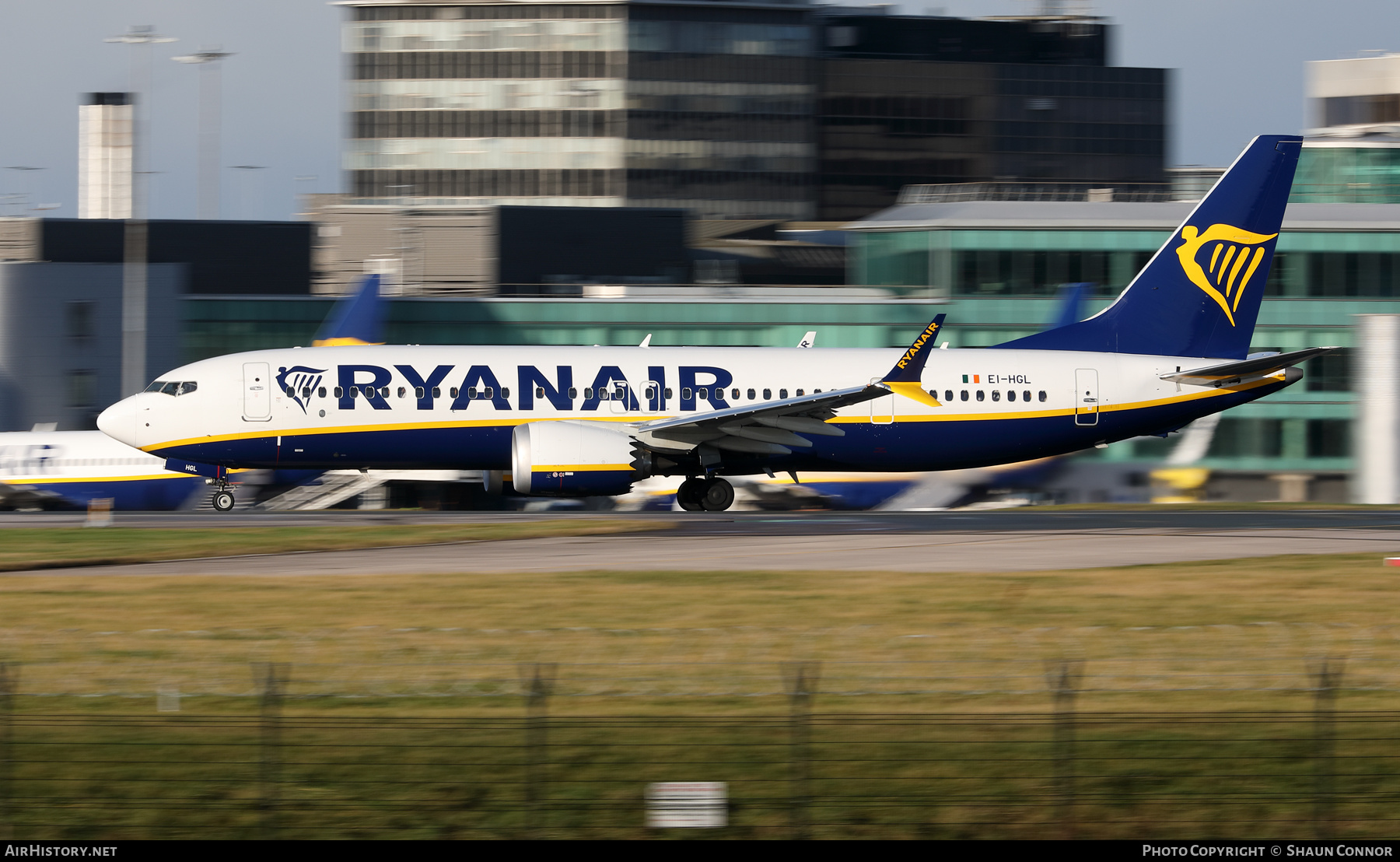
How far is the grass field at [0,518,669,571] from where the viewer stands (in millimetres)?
25141

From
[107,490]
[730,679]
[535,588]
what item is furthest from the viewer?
[107,490]

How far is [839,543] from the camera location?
27797 mm

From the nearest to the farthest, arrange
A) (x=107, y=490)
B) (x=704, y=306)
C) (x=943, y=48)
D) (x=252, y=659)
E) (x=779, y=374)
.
A: 1. (x=252, y=659)
2. (x=779, y=374)
3. (x=107, y=490)
4. (x=704, y=306)
5. (x=943, y=48)

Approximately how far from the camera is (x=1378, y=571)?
24078mm

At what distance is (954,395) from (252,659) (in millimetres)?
23737

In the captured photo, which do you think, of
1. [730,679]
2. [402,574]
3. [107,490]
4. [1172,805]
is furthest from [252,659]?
[107,490]

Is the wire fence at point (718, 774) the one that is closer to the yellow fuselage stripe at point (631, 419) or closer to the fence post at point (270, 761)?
the fence post at point (270, 761)

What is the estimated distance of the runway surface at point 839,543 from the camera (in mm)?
24000

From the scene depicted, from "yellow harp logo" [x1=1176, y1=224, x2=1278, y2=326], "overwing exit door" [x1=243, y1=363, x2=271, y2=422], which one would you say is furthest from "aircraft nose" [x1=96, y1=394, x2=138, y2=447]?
"yellow harp logo" [x1=1176, y1=224, x2=1278, y2=326]

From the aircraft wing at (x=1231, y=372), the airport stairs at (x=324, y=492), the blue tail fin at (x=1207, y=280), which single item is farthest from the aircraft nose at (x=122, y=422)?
the aircraft wing at (x=1231, y=372)

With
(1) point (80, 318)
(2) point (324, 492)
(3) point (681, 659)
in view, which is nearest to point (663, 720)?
(3) point (681, 659)

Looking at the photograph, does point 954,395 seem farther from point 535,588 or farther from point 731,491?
point 535,588

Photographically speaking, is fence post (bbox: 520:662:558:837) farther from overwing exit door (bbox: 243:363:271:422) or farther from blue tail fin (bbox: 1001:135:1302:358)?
blue tail fin (bbox: 1001:135:1302:358)

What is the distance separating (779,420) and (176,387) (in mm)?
13367
